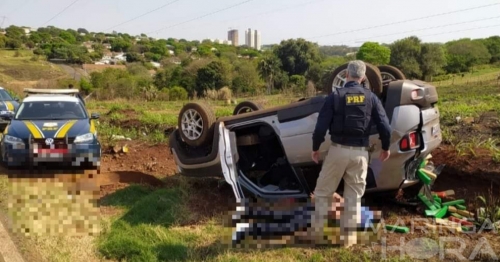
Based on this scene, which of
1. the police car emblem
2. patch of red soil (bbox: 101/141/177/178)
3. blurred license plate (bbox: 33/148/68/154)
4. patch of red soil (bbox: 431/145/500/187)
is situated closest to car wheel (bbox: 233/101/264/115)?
patch of red soil (bbox: 101/141/177/178)

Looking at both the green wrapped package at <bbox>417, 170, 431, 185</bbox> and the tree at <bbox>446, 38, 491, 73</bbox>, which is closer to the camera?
the green wrapped package at <bbox>417, 170, 431, 185</bbox>

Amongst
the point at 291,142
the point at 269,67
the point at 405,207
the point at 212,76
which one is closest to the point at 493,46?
the point at 269,67

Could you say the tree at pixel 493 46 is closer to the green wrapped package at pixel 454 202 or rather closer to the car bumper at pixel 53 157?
the green wrapped package at pixel 454 202

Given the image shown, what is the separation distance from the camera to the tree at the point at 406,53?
57484mm

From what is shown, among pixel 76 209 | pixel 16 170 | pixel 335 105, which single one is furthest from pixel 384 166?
pixel 16 170

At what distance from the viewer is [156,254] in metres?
4.57

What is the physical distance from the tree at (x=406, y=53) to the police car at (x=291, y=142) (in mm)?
54523

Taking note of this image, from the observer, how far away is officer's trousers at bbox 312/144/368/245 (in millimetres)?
4277

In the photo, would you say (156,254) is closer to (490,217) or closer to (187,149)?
(187,149)

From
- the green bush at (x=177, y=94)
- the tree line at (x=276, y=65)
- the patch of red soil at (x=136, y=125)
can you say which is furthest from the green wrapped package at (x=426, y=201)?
the green bush at (x=177, y=94)

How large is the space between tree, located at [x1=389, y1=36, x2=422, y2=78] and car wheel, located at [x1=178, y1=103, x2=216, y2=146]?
54.6 meters

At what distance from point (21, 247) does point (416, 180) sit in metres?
4.15

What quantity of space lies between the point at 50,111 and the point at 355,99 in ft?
23.2

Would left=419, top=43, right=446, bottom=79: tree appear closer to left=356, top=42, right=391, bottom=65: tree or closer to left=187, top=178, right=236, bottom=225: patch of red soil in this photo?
left=356, top=42, right=391, bottom=65: tree
